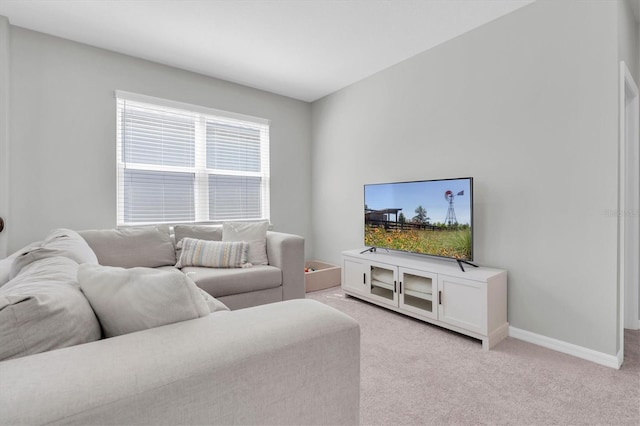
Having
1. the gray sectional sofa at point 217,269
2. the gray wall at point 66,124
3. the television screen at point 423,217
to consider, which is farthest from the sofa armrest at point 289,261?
the gray wall at point 66,124

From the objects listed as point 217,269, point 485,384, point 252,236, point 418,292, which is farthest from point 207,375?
point 252,236

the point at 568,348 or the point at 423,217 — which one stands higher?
the point at 423,217

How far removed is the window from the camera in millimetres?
3160

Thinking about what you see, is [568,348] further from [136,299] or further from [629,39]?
[136,299]

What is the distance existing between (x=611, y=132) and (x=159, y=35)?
361 centimetres

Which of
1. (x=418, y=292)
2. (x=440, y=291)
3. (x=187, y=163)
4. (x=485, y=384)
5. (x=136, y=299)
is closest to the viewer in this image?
(x=136, y=299)

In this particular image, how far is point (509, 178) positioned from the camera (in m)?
2.44

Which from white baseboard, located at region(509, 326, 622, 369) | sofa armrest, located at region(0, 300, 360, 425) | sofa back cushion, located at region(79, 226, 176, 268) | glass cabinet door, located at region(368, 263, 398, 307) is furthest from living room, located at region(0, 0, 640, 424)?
sofa armrest, located at region(0, 300, 360, 425)

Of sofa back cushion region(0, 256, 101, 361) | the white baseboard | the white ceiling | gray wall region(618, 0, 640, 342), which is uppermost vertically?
the white ceiling

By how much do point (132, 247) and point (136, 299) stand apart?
219 cm

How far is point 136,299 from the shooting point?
90cm

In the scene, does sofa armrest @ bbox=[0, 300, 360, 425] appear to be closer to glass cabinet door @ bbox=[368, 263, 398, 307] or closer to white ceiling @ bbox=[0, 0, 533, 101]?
glass cabinet door @ bbox=[368, 263, 398, 307]

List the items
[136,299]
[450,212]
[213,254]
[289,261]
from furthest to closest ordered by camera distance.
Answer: [289,261] < [213,254] < [450,212] < [136,299]

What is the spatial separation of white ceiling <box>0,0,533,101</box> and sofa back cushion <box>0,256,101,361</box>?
230 cm
